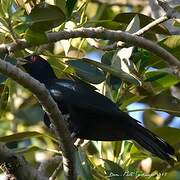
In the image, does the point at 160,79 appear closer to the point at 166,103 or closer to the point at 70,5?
the point at 166,103

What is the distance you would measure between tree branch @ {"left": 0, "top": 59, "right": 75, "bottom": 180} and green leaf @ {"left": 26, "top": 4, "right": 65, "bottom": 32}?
1.17 ft

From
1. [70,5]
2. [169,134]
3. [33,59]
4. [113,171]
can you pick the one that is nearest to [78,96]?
[33,59]

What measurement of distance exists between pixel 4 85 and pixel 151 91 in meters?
0.72

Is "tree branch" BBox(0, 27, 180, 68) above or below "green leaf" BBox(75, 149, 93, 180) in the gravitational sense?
above

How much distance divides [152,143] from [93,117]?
1.55 feet

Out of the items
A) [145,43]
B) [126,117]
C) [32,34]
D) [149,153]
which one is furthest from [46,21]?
[149,153]

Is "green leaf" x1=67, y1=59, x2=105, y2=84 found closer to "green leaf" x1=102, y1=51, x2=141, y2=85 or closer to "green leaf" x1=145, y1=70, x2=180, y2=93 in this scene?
"green leaf" x1=102, y1=51, x2=141, y2=85

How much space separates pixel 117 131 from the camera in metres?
3.10

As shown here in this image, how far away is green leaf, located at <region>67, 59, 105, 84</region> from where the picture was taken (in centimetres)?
272

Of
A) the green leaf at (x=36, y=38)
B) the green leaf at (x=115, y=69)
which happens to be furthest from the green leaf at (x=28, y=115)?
the green leaf at (x=36, y=38)

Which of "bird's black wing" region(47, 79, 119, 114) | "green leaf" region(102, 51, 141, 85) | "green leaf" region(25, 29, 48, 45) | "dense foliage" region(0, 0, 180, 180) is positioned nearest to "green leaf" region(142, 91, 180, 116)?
"dense foliage" region(0, 0, 180, 180)

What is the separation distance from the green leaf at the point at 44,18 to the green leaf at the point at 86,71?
0.26 m

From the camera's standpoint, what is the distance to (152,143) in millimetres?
2895

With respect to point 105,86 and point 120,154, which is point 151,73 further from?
point 120,154
